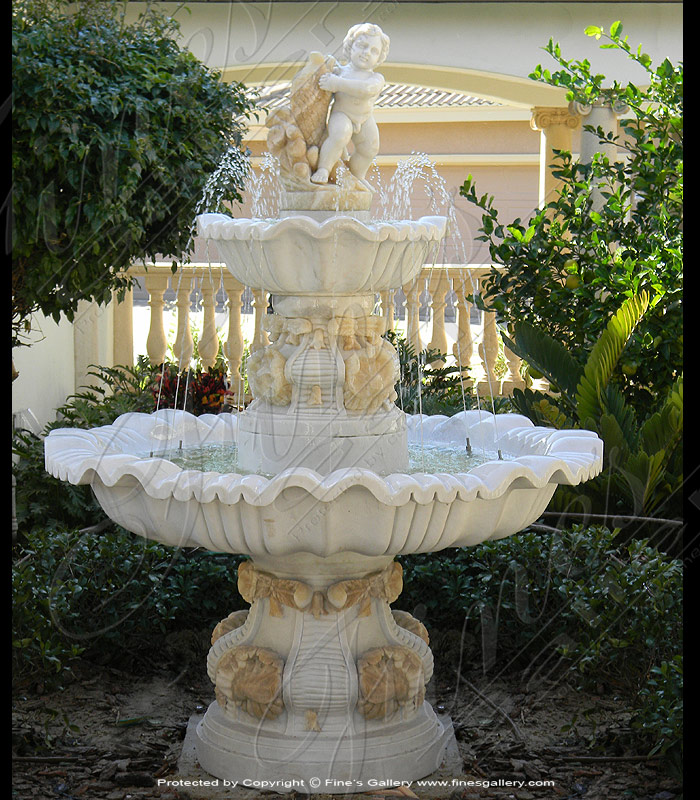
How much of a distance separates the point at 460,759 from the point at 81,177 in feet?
8.61

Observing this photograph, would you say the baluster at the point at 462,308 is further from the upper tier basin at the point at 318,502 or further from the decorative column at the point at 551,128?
the upper tier basin at the point at 318,502

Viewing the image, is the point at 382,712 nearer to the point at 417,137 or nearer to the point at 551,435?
the point at 551,435

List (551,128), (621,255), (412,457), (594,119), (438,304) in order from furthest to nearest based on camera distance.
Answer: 1. (551,128)
2. (438,304)
3. (594,119)
4. (621,255)
5. (412,457)

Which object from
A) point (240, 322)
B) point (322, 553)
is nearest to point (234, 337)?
point (240, 322)

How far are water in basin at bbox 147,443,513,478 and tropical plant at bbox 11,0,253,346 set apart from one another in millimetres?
1090

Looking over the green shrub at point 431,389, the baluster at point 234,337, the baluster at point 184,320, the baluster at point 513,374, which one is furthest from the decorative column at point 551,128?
the baluster at point 184,320

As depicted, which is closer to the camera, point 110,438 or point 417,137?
point 110,438

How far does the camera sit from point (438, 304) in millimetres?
7434

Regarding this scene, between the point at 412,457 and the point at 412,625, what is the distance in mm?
591

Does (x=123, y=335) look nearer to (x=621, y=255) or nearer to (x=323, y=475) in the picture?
(x=621, y=255)

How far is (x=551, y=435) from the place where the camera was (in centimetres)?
352

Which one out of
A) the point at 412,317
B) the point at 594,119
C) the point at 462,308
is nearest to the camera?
the point at 594,119

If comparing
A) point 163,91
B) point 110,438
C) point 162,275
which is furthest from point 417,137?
point 110,438

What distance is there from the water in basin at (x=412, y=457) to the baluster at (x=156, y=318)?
3626 mm
